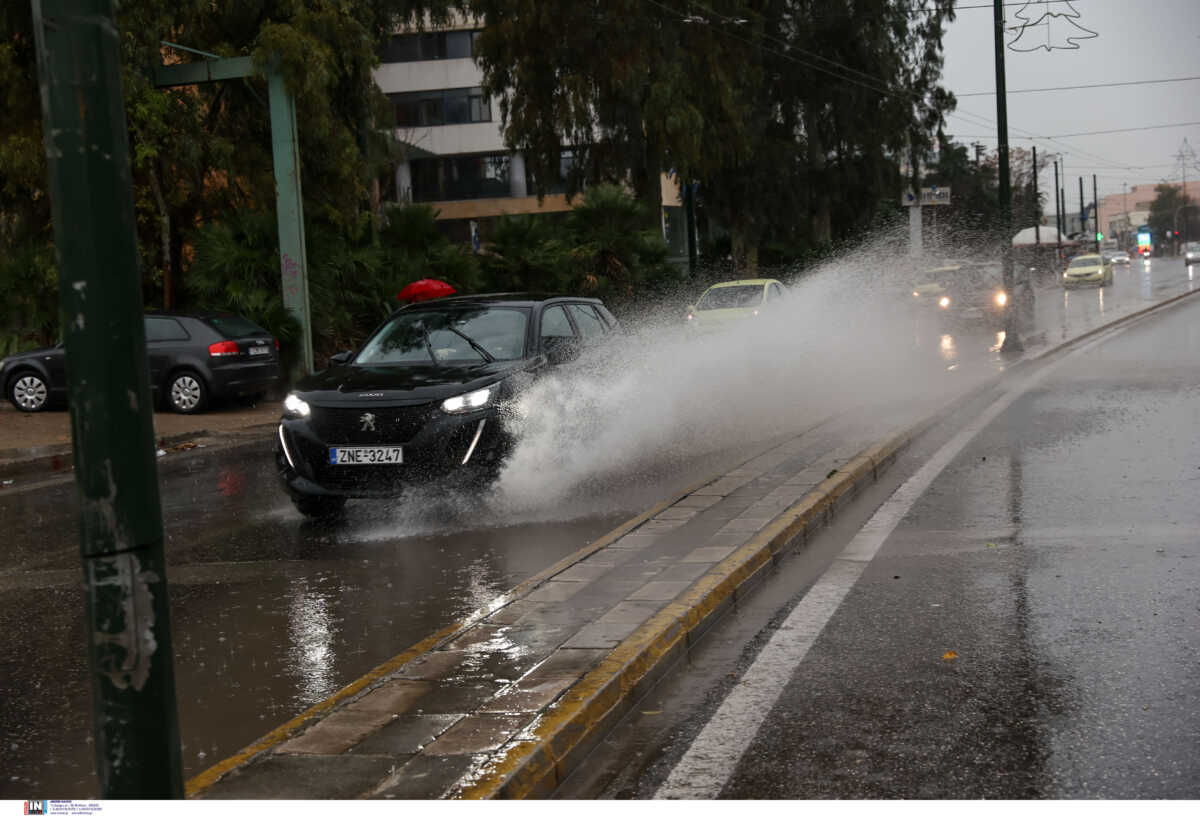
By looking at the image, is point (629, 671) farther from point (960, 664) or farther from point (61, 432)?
point (61, 432)

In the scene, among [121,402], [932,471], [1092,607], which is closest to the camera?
[121,402]

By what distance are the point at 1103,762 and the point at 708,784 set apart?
1228 mm

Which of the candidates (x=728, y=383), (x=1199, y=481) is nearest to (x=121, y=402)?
(x=1199, y=481)

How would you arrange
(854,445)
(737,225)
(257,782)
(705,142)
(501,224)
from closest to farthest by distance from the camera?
(257,782) < (854,445) < (501,224) < (705,142) < (737,225)

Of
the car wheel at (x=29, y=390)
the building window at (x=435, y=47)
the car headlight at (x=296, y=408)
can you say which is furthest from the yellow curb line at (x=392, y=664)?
the building window at (x=435, y=47)

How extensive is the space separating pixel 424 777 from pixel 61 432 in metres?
14.2

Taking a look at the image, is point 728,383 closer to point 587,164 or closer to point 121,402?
point 121,402

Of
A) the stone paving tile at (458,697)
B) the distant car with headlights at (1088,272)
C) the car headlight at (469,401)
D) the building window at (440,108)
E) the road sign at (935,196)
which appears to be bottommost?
the distant car with headlights at (1088,272)

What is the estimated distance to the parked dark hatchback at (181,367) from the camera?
61.6 feet

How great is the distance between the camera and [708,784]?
4.05 meters

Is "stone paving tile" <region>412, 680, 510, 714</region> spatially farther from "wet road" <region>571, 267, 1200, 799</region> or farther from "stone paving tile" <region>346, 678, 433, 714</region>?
"wet road" <region>571, 267, 1200, 799</region>

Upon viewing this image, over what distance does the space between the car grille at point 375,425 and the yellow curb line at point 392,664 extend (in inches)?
64.0

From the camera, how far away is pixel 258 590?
23.9 ft

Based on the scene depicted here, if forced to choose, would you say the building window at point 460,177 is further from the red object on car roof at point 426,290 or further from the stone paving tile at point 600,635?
the stone paving tile at point 600,635
